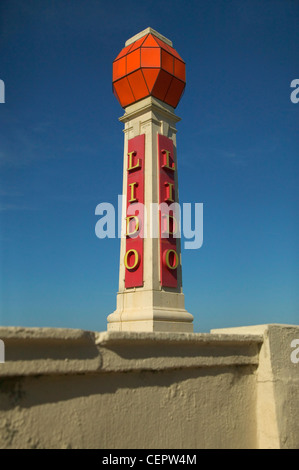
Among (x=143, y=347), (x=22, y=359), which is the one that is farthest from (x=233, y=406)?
(x=22, y=359)

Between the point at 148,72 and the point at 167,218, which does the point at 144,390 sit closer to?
the point at 167,218

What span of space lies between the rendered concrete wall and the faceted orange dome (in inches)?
439

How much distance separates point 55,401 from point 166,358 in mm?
976

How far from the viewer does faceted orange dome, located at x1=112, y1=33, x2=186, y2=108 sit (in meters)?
12.6

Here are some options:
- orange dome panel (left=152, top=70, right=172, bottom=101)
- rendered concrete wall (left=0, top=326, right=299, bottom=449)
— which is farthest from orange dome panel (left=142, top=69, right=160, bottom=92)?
rendered concrete wall (left=0, top=326, right=299, bottom=449)

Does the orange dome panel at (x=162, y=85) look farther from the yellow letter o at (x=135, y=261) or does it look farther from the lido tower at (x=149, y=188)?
the yellow letter o at (x=135, y=261)

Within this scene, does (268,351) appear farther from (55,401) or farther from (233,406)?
(55,401)

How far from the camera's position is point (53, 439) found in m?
2.21

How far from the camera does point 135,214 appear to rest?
488 inches

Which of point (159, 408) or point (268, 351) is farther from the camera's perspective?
point (268, 351)

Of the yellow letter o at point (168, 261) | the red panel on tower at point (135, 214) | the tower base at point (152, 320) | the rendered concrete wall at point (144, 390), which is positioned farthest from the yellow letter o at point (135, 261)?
the rendered concrete wall at point (144, 390)

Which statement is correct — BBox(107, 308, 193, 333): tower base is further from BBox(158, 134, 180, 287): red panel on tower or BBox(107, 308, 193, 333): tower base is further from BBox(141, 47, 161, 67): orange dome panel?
BBox(141, 47, 161, 67): orange dome panel
